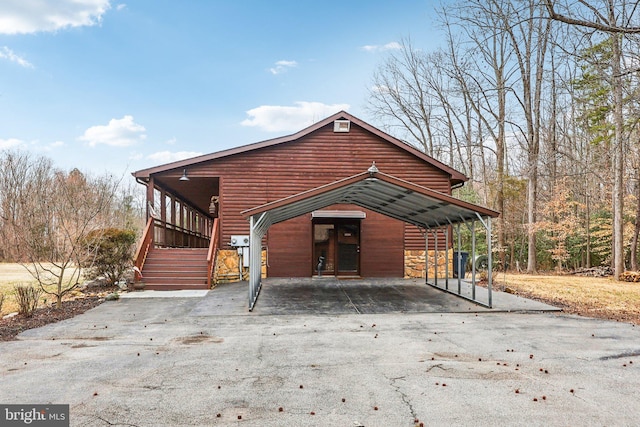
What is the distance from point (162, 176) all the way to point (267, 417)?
1112 cm

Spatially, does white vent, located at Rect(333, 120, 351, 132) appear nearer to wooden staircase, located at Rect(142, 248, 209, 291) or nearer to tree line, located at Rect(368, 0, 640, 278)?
wooden staircase, located at Rect(142, 248, 209, 291)

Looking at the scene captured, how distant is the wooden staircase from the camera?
38.6 ft

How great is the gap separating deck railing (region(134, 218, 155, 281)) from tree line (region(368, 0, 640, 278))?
1358cm

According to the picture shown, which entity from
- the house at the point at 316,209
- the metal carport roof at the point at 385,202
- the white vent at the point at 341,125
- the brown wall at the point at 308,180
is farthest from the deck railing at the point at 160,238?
the white vent at the point at 341,125

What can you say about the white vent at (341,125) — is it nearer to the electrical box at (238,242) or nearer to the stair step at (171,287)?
the electrical box at (238,242)

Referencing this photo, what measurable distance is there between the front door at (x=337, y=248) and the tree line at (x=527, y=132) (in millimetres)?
8477

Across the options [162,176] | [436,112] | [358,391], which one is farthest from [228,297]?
[436,112]

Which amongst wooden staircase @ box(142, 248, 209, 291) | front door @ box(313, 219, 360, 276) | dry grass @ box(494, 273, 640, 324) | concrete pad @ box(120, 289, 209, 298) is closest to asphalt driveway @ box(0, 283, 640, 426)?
dry grass @ box(494, 273, 640, 324)

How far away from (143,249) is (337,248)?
19.4 ft

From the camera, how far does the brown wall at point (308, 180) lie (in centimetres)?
1390

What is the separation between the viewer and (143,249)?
12.2 metres

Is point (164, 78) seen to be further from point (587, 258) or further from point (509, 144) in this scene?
point (587, 258)

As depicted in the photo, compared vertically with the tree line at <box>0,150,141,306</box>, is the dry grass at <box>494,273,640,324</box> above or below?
below

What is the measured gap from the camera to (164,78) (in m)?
25.4
